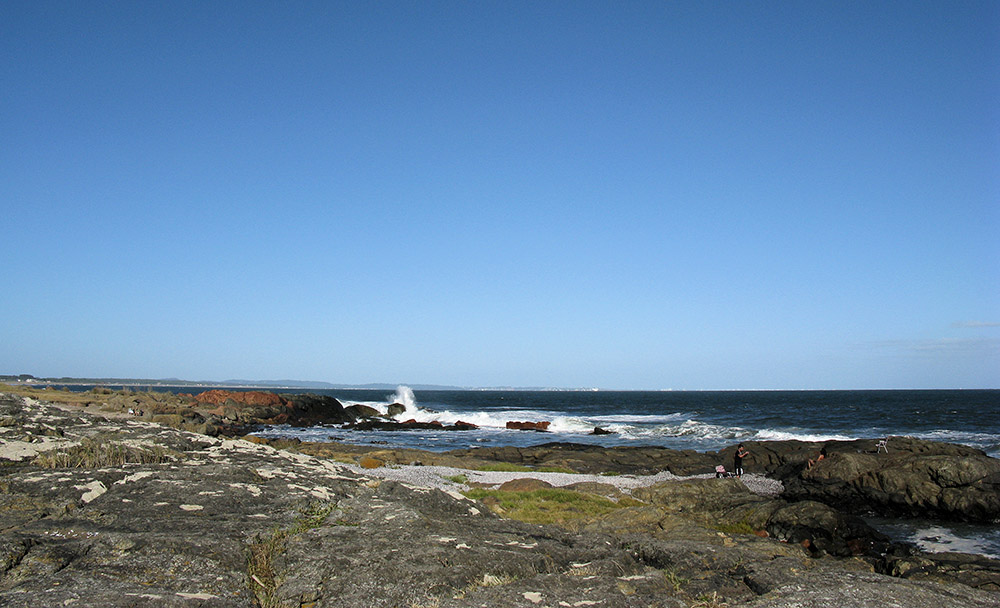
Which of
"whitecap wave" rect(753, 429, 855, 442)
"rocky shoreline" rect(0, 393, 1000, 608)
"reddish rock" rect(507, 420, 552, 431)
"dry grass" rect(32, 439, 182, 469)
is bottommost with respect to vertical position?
"reddish rock" rect(507, 420, 552, 431)

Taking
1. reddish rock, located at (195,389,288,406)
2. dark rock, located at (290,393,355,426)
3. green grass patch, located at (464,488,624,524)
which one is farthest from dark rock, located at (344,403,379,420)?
green grass patch, located at (464,488,624,524)

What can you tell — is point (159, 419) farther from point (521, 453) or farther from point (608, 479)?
point (608, 479)

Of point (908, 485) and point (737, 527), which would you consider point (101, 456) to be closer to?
point (737, 527)

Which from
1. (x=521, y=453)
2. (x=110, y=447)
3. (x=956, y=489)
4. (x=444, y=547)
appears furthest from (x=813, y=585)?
(x=521, y=453)

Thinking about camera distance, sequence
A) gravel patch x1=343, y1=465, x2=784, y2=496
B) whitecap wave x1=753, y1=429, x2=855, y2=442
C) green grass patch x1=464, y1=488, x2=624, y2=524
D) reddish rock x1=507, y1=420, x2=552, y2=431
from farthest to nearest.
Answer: reddish rock x1=507, y1=420, x2=552, y2=431, whitecap wave x1=753, y1=429, x2=855, y2=442, gravel patch x1=343, y1=465, x2=784, y2=496, green grass patch x1=464, y1=488, x2=624, y2=524

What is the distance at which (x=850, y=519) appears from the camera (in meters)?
17.7

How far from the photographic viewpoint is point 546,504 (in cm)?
1886

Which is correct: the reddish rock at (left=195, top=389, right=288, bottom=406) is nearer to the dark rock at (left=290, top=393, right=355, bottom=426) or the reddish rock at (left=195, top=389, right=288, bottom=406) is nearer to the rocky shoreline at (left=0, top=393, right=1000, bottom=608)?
the dark rock at (left=290, top=393, right=355, bottom=426)

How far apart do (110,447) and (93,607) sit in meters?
7.51

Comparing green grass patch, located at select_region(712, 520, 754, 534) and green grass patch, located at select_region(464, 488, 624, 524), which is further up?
green grass patch, located at select_region(464, 488, 624, 524)

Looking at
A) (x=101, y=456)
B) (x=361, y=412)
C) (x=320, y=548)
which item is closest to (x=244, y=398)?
(x=361, y=412)

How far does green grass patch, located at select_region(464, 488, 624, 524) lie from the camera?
16.5m

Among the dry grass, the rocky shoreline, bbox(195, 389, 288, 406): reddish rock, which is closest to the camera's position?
the rocky shoreline

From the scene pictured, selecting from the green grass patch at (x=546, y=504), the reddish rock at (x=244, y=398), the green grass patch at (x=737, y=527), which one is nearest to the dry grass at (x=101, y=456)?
the green grass patch at (x=546, y=504)
